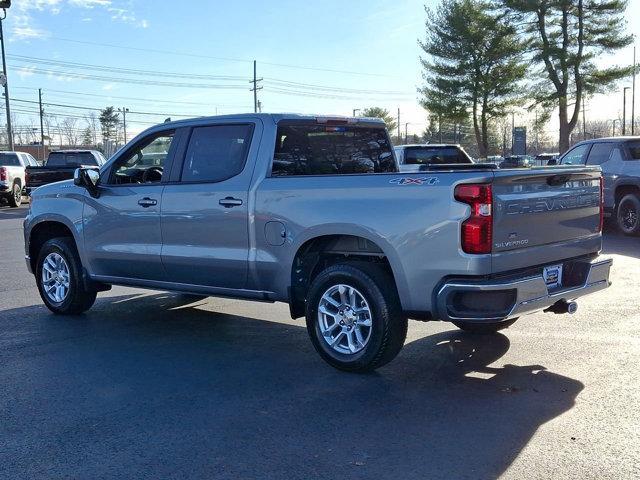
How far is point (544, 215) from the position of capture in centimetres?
510

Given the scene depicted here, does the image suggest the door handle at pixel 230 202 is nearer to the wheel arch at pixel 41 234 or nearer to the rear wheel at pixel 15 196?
the wheel arch at pixel 41 234

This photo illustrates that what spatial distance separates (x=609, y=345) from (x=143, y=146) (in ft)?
15.6

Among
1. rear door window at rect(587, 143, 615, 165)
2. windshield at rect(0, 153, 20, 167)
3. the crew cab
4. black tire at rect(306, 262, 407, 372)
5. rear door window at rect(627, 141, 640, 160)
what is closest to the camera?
black tire at rect(306, 262, 407, 372)

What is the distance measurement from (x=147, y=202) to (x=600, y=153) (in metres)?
10.7

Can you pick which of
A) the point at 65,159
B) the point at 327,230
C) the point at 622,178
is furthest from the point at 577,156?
the point at 65,159

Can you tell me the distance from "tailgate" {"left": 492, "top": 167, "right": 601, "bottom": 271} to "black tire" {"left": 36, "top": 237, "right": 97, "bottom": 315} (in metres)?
4.64

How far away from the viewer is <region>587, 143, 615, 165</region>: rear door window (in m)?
14.2

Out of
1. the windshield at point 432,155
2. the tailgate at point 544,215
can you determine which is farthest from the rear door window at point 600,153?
the tailgate at point 544,215

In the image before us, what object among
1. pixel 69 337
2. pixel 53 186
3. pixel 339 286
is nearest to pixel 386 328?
pixel 339 286

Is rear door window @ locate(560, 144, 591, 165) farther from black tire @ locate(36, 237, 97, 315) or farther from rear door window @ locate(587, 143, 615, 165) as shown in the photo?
black tire @ locate(36, 237, 97, 315)

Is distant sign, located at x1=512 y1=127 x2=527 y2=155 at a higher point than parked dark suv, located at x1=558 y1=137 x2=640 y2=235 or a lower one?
higher

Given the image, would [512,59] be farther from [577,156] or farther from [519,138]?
[577,156]

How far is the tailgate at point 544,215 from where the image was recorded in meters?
4.77

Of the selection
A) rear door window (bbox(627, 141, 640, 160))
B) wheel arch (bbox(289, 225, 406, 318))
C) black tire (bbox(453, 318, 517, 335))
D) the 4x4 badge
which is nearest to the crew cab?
rear door window (bbox(627, 141, 640, 160))
